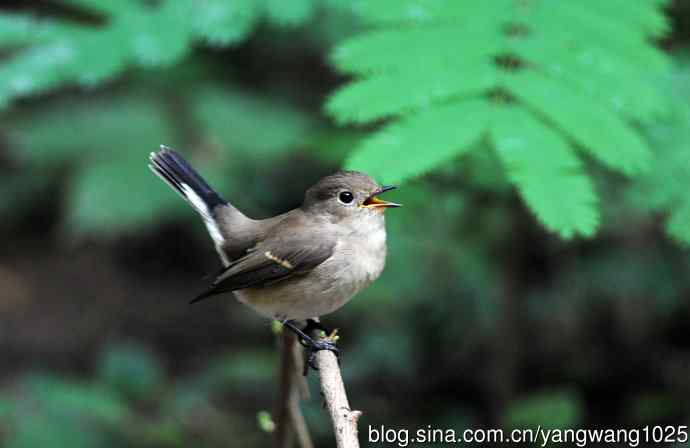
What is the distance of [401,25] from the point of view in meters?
3.97

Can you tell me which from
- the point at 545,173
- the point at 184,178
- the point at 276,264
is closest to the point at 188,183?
the point at 184,178

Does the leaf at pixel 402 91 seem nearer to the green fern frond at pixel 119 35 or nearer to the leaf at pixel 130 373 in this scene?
the green fern frond at pixel 119 35

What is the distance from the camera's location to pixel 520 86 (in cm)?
353

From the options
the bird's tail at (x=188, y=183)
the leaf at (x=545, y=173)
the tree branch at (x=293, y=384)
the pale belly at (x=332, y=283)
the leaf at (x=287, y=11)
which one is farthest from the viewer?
the leaf at (x=287, y=11)

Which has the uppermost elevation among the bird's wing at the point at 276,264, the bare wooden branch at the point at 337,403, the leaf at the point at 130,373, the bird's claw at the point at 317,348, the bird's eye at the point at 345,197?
the leaf at the point at 130,373

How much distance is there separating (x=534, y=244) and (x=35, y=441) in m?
3.43

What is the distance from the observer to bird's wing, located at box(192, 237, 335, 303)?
11.7ft

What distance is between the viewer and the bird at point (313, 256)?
3.45 m

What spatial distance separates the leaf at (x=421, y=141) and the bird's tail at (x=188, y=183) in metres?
0.87

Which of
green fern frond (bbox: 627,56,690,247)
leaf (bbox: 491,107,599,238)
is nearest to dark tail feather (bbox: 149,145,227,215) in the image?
leaf (bbox: 491,107,599,238)

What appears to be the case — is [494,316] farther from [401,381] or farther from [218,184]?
[218,184]

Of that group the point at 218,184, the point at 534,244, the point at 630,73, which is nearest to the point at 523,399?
the point at 534,244

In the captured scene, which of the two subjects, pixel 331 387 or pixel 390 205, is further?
pixel 390 205

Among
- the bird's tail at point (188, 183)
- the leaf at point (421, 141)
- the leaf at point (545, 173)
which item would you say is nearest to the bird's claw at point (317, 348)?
the leaf at point (421, 141)
